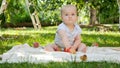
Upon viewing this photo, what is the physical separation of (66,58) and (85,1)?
2336cm

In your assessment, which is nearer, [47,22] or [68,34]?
[68,34]

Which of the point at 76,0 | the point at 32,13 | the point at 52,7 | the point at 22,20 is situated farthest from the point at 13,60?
the point at 22,20

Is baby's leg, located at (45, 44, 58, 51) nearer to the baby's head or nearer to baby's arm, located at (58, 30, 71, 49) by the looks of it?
baby's arm, located at (58, 30, 71, 49)

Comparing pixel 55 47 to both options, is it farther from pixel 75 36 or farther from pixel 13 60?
pixel 13 60

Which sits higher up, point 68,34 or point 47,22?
point 68,34

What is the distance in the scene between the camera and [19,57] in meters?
6.28

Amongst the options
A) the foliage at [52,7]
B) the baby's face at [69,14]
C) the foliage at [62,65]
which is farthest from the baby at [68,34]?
the foliage at [52,7]

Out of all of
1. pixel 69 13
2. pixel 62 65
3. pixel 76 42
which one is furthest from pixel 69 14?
pixel 62 65

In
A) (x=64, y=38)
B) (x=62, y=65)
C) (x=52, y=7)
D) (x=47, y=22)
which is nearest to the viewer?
(x=62, y=65)

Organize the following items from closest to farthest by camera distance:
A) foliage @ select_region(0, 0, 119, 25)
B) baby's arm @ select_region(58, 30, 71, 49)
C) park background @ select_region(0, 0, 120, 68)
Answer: baby's arm @ select_region(58, 30, 71, 49), park background @ select_region(0, 0, 120, 68), foliage @ select_region(0, 0, 119, 25)

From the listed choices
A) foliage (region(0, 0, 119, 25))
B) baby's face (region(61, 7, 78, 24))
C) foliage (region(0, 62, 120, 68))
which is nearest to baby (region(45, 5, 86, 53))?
baby's face (region(61, 7, 78, 24))

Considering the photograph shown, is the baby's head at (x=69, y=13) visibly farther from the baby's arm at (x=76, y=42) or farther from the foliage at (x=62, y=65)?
the foliage at (x=62, y=65)

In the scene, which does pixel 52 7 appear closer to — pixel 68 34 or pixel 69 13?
pixel 68 34

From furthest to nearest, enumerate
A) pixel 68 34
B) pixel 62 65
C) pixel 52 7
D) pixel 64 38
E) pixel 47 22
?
pixel 47 22 < pixel 52 7 < pixel 68 34 < pixel 64 38 < pixel 62 65
